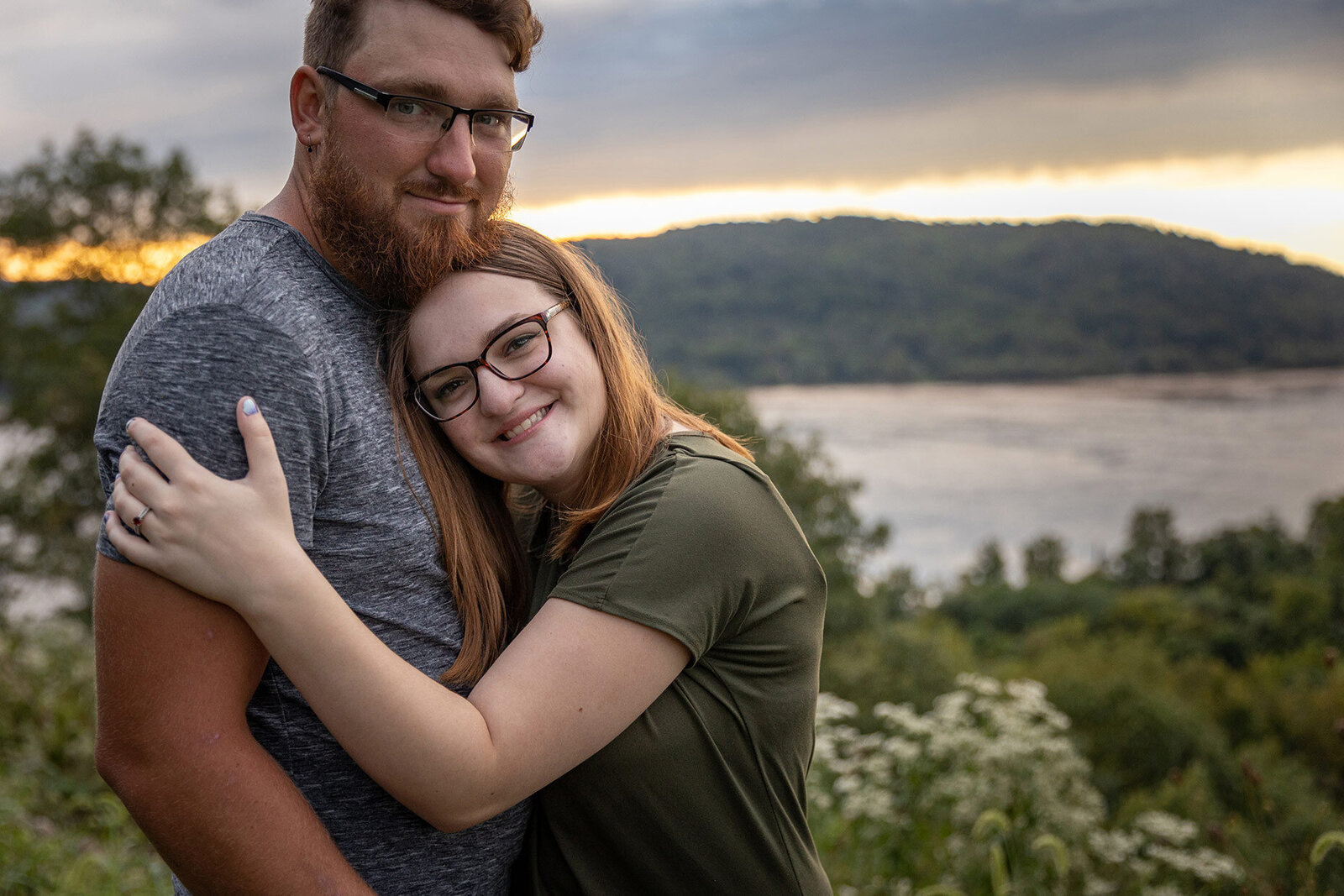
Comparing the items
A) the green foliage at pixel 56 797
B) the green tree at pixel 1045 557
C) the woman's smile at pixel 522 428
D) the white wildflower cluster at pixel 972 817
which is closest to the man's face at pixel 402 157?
the woman's smile at pixel 522 428

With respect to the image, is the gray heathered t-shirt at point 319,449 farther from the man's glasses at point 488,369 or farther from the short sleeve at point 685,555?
the short sleeve at point 685,555

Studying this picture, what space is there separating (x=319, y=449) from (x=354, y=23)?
73cm

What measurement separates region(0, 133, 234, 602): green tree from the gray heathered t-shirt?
2294cm

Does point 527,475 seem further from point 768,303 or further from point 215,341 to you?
point 768,303

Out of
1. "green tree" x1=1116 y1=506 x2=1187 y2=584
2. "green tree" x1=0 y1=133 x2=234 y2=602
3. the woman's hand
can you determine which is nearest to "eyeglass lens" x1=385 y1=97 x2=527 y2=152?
the woman's hand

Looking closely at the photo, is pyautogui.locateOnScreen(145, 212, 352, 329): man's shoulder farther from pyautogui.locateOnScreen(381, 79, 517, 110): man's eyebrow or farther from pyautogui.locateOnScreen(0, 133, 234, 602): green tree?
pyautogui.locateOnScreen(0, 133, 234, 602): green tree

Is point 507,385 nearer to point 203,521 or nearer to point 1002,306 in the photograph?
point 203,521

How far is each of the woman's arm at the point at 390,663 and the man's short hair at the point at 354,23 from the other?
A: 2.33ft

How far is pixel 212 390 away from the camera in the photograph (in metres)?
1.20

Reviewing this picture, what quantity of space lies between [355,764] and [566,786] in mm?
346

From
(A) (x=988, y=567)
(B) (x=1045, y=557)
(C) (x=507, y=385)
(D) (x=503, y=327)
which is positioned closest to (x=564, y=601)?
(C) (x=507, y=385)

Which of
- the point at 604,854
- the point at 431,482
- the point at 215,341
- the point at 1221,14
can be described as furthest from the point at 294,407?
the point at 1221,14

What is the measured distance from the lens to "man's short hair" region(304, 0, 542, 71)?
1.54 meters

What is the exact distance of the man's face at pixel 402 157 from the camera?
1533mm
